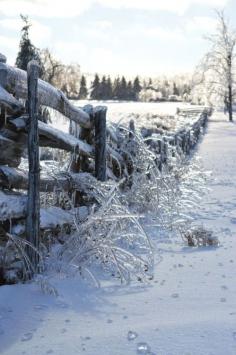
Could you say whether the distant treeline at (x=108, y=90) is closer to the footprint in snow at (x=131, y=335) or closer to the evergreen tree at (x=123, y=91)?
the evergreen tree at (x=123, y=91)

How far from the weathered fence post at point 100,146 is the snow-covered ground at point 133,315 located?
1.29 m

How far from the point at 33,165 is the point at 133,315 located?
1228 mm

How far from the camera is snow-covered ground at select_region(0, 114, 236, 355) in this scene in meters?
2.54

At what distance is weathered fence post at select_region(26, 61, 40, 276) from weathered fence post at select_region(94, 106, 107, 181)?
156 cm

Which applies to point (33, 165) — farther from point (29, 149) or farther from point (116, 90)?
point (116, 90)

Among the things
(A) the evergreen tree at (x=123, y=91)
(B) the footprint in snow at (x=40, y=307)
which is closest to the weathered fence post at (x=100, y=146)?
(B) the footprint in snow at (x=40, y=307)

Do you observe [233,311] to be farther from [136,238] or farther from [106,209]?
[136,238]

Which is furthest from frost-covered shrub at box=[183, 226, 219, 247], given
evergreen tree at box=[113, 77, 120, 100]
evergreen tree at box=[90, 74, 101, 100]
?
evergreen tree at box=[113, 77, 120, 100]

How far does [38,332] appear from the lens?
2.71 meters

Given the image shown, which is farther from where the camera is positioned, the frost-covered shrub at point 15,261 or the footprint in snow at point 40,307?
the frost-covered shrub at point 15,261

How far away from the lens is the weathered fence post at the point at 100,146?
4926 mm

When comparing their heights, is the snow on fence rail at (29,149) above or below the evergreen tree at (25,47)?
below

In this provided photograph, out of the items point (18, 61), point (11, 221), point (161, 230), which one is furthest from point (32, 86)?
point (18, 61)

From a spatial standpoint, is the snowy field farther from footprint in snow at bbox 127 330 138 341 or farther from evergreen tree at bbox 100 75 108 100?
evergreen tree at bbox 100 75 108 100
